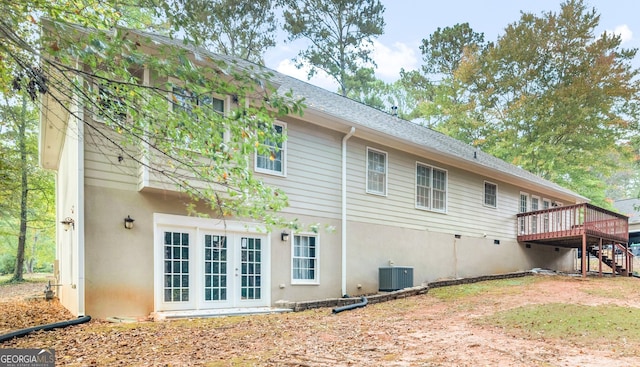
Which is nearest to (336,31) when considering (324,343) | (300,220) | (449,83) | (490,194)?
(449,83)

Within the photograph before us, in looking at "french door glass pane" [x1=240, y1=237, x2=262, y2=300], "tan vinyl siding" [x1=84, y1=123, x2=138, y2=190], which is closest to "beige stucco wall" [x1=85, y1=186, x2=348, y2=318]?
"tan vinyl siding" [x1=84, y1=123, x2=138, y2=190]

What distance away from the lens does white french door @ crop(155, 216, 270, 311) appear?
7922 mm

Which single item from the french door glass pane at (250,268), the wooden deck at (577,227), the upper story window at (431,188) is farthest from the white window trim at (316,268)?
the wooden deck at (577,227)

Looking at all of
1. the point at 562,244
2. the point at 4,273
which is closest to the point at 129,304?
the point at 562,244

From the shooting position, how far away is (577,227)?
14.5m

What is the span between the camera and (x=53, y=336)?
5742 millimetres

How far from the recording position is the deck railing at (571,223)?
14.5 m

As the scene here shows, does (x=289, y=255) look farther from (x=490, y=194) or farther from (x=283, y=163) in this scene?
(x=490, y=194)

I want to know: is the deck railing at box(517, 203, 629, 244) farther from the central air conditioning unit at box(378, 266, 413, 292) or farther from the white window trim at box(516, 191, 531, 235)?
the central air conditioning unit at box(378, 266, 413, 292)

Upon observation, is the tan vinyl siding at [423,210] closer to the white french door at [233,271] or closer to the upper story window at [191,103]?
the white french door at [233,271]

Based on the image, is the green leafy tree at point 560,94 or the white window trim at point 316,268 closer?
the white window trim at point 316,268

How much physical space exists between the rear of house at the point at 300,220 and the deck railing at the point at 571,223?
63 cm

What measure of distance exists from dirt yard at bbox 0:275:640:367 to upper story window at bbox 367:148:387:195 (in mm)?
4136

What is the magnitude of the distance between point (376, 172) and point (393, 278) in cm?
301
